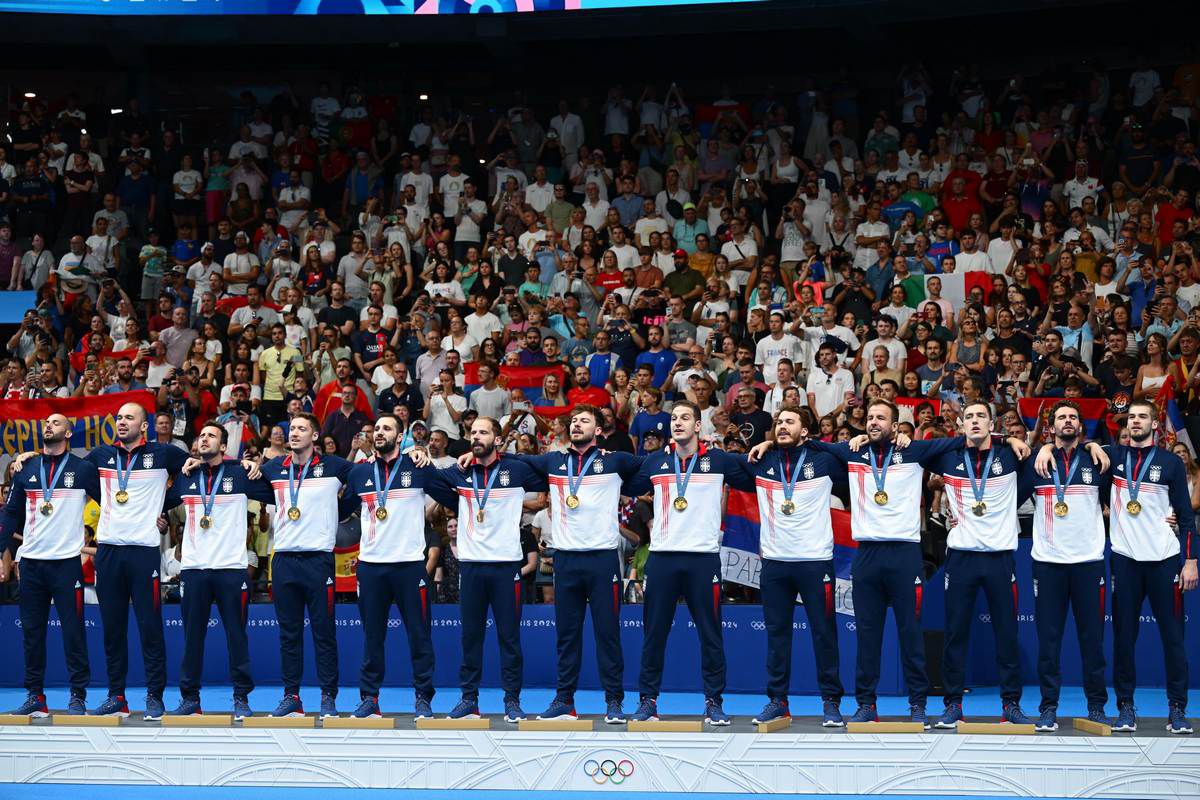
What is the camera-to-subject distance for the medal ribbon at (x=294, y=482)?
35.3 ft

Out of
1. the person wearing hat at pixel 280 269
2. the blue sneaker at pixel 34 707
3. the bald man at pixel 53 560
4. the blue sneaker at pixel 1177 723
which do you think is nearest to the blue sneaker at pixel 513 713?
the bald man at pixel 53 560

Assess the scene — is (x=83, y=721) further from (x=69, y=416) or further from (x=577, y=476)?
(x=69, y=416)

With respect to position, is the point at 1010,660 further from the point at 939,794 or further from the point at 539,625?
the point at 539,625

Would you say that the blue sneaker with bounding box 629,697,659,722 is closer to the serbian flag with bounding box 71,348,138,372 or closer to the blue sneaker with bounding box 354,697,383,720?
the blue sneaker with bounding box 354,697,383,720

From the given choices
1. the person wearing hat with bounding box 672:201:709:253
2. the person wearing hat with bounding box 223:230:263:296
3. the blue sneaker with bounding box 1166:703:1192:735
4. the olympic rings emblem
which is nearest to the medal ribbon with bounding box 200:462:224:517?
the olympic rings emblem

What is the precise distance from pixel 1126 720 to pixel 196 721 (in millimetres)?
6625

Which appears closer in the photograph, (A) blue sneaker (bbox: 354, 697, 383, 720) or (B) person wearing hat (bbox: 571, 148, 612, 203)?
(A) blue sneaker (bbox: 354, 697, 383, 720)

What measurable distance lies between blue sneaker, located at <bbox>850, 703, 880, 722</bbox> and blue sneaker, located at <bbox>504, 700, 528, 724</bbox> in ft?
7.79

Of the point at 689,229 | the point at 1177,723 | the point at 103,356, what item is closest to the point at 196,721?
the point at 1177,723

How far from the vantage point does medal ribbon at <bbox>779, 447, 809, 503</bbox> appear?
10406 mm

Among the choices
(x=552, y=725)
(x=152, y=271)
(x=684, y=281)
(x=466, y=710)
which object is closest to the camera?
(x=552, y=725)

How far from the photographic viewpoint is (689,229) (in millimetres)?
18734

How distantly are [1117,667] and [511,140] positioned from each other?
1351 cm

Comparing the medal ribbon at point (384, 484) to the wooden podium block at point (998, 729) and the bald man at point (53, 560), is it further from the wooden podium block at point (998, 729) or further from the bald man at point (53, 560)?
the wooden podium block at point (998, 729)
